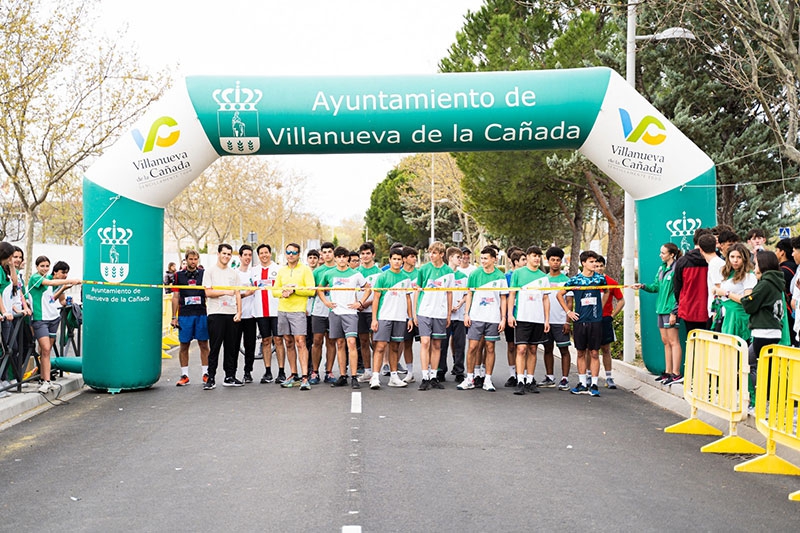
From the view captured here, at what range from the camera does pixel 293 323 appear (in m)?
11.9

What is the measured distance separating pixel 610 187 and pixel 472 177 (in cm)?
607

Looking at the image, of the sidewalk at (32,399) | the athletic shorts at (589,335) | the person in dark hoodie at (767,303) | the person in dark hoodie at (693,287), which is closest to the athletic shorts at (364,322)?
the athletic shorts at (589,335)

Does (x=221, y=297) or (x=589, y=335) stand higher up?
(x=221, y=297)

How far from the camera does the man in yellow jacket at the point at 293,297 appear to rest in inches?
465

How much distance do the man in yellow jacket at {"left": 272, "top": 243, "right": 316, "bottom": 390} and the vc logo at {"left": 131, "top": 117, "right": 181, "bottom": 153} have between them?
2136mm

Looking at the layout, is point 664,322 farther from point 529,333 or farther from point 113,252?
point 113,252

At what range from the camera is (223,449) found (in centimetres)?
766

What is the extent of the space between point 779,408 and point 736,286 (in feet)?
7.30

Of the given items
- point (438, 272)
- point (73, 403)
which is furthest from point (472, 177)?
point (73, 403)

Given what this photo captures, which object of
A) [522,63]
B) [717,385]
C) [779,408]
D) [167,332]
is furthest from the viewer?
[522,63]

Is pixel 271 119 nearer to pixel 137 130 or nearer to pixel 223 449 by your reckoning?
pixel 137 130

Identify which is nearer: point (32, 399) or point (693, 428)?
point (693, 428)

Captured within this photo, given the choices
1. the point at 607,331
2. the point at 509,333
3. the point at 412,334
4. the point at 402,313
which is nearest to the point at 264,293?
the point at 402,313

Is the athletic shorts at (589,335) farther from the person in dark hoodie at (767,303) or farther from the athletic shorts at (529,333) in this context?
the person in dark hoodie at (767,303)
